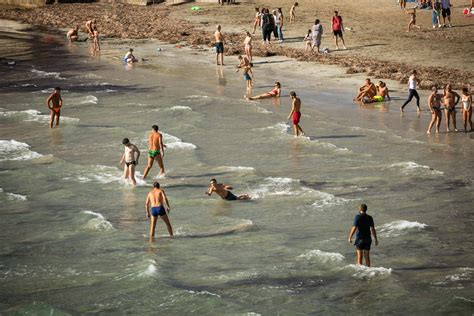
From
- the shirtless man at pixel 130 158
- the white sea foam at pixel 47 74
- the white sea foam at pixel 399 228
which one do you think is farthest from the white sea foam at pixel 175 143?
the white sea foam at pixel 47 74

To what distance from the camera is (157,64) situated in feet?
143

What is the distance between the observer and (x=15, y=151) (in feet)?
97.6

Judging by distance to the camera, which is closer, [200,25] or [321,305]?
[321,305]

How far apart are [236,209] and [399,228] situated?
4.27m

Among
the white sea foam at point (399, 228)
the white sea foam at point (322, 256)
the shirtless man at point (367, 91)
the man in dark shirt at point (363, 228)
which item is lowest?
the white sea foam at point (322, 256)

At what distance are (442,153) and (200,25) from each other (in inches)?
1047

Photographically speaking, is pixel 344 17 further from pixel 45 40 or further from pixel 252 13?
pixel 45 40

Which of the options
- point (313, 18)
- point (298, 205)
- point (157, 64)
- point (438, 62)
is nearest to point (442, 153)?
point (298, 205)

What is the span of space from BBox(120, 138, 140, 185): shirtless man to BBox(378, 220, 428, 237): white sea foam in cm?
725

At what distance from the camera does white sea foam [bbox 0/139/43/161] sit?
2887 centimetres

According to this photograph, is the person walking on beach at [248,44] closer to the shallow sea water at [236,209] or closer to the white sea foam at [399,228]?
the shallow sea water at [236,209]

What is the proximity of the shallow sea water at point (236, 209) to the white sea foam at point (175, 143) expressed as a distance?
0.04 meters

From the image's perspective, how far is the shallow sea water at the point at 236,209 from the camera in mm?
17594

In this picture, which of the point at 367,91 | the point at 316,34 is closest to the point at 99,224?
the point at 367,91
